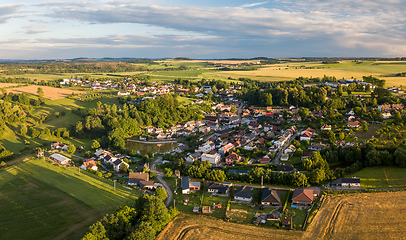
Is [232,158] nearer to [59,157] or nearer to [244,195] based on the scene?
[244,195]

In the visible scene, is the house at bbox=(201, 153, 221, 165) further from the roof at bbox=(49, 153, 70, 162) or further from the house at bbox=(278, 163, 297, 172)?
the roof at bbox=(49, 153, 70, 162)

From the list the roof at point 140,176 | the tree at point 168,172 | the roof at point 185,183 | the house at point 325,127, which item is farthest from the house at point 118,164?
the house at point 325,127

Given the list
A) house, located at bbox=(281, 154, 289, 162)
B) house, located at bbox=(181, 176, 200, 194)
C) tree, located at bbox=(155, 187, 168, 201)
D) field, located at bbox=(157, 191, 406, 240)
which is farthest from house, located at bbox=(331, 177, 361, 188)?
tree, located at bbox=(155, 187, 168, 201)

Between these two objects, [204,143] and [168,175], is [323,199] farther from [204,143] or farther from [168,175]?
[204,143]

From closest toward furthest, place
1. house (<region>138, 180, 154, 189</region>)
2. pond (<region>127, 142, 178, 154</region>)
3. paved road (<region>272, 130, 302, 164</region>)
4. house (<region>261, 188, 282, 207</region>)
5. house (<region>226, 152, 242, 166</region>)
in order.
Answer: house (<region>261, 188, 282, 207</region>), house (<region>138, 180, 154, 189</region>), paved road (<region>272, 130, 302, 164</region>), house (<region>226, 152, 242, 166</region>), pond (<region>127, 142, 178, 154</region>)

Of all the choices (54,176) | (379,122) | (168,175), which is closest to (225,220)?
(168,175)

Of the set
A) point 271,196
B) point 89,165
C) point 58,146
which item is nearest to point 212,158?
point 271,196
